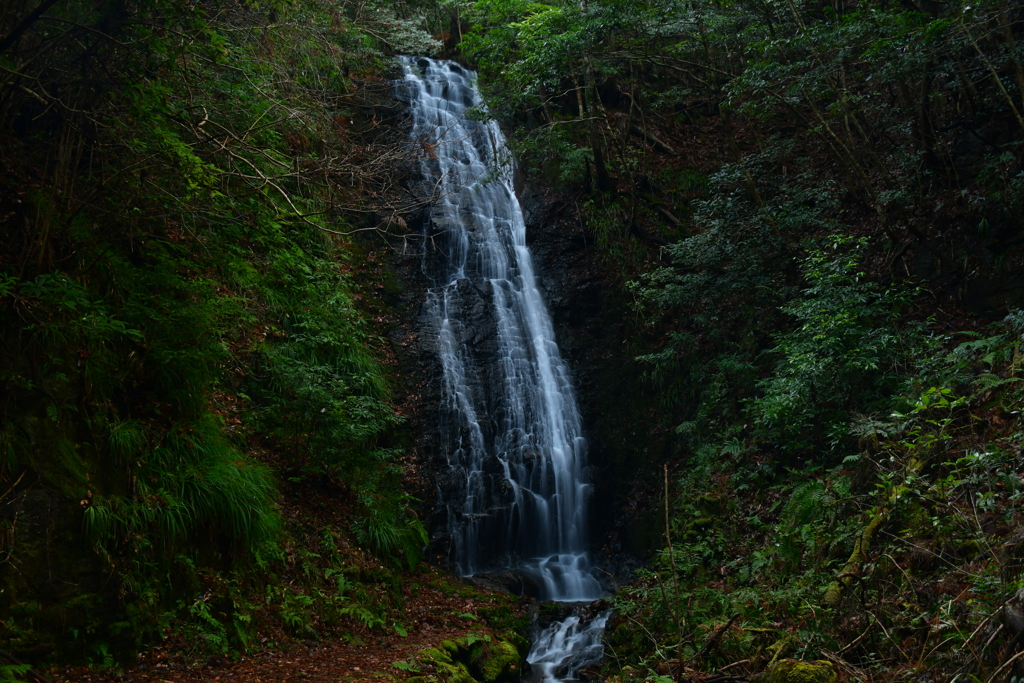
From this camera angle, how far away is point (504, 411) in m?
13.2

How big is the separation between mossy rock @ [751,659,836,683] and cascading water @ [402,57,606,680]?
4203mm

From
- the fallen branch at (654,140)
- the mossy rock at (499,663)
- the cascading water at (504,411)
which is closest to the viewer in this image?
the mossy rock at (499,663)

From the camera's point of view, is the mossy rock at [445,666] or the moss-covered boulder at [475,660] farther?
the moss-covered boulder at [475,660]

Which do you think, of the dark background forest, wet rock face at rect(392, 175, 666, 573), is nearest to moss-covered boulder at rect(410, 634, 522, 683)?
the dark background forest

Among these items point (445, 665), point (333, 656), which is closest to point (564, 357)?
point (445, 665)

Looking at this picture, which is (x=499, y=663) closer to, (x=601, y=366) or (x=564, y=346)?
(x=601, y=366)

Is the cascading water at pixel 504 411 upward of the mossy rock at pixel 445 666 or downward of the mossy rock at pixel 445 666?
upward

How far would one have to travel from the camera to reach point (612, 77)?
1803 centimetres

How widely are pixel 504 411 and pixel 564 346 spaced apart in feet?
7.94

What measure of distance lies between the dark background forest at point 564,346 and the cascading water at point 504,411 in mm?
683

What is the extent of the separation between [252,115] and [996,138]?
1153 cm

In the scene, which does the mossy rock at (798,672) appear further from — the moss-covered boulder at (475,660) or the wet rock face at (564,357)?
the wet rock face at (564,357)

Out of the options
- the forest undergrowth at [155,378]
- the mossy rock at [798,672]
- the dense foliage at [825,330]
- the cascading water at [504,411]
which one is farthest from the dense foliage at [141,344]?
the mossy rock at [798,672]

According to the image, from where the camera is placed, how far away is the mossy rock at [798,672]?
4.76 metres
